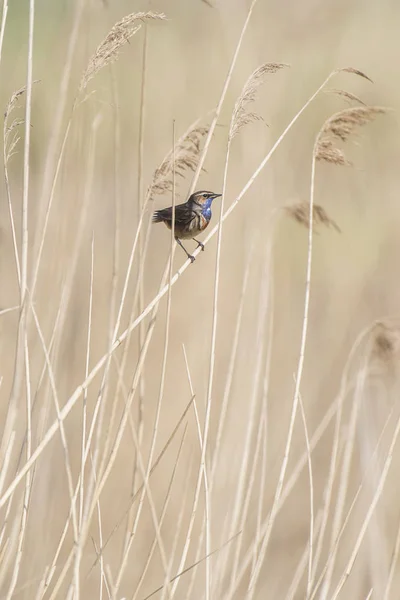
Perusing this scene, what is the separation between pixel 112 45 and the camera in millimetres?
1680

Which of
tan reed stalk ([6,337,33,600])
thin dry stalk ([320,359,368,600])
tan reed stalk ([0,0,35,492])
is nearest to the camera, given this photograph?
tan reed stalk ([0,0,35,492])

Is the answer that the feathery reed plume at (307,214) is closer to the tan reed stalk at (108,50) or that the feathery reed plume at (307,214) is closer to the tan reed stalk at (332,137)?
the tan reed stalk at (332,137)

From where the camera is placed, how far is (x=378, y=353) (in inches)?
86.9

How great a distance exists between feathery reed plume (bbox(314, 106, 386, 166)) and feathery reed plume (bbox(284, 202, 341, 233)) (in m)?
0.17

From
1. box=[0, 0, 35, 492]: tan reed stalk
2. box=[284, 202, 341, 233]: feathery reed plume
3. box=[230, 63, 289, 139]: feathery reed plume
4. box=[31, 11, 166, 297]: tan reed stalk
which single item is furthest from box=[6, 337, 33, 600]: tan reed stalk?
box=[284, 202, 341, 233]: feathery reed plume

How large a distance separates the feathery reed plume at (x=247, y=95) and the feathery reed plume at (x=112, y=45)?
0.23 metres

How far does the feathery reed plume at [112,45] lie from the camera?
1667 mm

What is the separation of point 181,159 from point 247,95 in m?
0.31

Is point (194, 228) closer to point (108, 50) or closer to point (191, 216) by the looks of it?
point (191, 216)

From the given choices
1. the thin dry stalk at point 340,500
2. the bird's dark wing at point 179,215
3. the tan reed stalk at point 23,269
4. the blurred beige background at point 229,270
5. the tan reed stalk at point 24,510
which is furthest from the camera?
the bird's dark wing at point 179,215

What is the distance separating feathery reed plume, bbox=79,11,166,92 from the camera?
1.67 m

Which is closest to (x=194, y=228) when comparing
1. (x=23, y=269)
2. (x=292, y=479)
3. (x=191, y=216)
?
(x=191, y=216)

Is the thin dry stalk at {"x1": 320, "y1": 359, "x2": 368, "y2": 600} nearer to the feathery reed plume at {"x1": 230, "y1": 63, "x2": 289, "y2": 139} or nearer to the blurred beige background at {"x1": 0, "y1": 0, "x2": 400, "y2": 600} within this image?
the blurred beige background at {"x1": 0, "y1": 0, "x2": 400, "y2": 600}

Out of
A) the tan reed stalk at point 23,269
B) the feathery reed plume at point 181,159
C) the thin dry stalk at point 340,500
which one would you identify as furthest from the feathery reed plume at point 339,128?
the tan reed stalk at point 23,269
